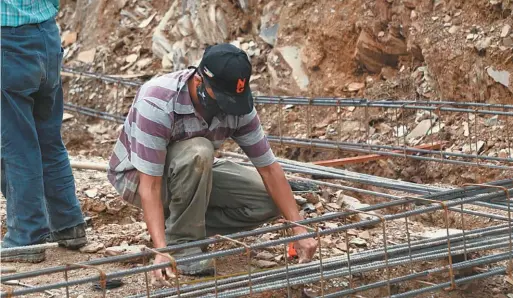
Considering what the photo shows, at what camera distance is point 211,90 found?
4113 mm

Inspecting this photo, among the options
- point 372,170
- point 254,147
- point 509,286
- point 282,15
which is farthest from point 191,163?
point 282,15

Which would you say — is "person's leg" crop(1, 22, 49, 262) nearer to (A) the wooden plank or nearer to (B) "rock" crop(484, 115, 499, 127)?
(A) the wooden plank

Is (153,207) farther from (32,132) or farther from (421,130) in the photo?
(421,130)

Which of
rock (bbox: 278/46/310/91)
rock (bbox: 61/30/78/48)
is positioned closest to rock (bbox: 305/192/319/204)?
rock (bbox: 278/46/310/91)

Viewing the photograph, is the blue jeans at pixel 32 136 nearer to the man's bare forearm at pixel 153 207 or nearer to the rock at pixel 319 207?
the man's bare forearm at pixel 153 207

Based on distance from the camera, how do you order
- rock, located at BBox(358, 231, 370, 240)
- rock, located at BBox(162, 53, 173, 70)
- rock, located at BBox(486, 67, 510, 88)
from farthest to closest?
rock, located at BBox(162, 53, 173, 70) → rock, located at BBox(486, 67, 510, 88) → rock, located at BBox(358, 231, 370, 240)

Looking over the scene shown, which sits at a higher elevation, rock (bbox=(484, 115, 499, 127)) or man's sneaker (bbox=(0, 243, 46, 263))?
rock (bbox=(484, 115, 499, 127))

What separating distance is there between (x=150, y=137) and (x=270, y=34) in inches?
236

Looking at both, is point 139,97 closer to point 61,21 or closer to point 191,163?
point 191,163

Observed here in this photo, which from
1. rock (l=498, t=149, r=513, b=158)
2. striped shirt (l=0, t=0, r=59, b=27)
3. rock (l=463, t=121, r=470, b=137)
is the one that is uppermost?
striped shirt (l=0, t=0, r=59, b=27)

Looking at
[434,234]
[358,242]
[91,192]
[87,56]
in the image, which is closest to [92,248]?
[91,192]

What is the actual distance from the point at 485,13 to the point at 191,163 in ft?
15.2

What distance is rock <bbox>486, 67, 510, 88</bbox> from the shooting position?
24.7ft

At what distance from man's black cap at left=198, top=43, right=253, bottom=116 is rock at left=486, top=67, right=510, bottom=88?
4.04 m
